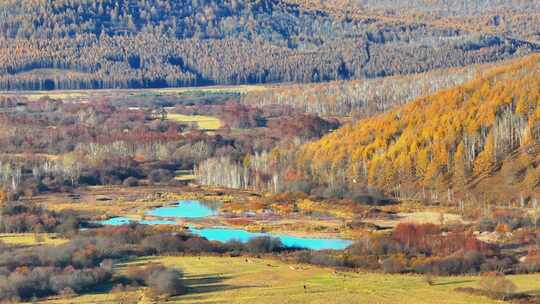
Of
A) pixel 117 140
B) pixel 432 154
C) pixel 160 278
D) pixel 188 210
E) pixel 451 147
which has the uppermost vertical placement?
pixel 451 147

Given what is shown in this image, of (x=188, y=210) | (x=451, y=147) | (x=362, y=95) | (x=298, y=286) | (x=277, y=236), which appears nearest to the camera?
(x=298, y=286)

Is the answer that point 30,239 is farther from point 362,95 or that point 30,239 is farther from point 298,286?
point 362,95

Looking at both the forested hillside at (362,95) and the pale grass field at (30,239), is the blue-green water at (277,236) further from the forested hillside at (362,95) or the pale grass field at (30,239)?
the forested hillside at (362,95)

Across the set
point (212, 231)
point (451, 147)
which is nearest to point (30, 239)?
point (212, 231)

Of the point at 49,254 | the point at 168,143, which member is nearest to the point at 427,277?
the point at 49,254

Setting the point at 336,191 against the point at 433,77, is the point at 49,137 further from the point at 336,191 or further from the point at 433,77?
the point at 433,77

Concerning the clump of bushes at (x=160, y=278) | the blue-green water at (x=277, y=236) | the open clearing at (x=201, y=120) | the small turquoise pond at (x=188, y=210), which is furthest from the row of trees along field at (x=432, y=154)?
the open clearing at (x=201, y=120)

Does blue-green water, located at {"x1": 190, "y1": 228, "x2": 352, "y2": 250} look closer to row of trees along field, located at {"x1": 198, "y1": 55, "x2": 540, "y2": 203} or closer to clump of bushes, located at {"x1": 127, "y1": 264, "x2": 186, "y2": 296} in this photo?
clump of bushes, located at {"x1": 127, "y1": 264, "x2": 186, "y2": 296}
